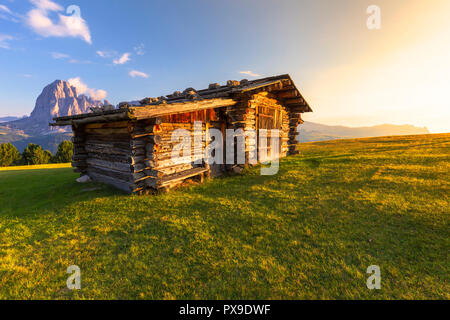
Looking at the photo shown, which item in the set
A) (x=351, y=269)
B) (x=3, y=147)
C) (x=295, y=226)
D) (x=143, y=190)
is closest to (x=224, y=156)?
(x=143, y=190)

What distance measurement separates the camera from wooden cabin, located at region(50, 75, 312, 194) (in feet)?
24.5

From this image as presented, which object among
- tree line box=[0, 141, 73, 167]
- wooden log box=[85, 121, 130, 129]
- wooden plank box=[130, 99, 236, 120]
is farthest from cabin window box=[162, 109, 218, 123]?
tree line box=[0, 141, 73, 167]

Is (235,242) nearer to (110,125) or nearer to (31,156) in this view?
(110,125)

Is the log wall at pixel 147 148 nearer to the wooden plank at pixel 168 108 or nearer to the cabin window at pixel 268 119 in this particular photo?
the cabin window at pixel 268 119

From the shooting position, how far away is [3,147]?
37.3 meters

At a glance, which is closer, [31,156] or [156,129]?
[156,129]

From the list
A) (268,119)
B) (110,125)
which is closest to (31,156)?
(110,125)

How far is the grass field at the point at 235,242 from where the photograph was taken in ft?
11.1

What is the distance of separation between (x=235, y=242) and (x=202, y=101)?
20.6ft

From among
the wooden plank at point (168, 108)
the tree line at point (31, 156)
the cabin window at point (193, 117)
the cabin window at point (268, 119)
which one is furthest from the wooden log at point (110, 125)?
the tree line at point (31, 156)

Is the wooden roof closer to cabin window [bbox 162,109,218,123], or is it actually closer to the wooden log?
cabin window [bbox 162,109,218,123]

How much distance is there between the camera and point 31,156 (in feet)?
126

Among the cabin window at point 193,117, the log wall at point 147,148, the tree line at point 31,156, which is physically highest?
the cabin window at point 193,117

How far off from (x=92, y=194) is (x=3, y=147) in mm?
49365
